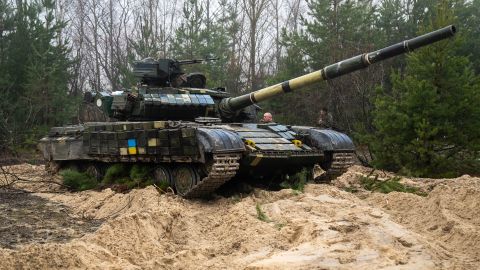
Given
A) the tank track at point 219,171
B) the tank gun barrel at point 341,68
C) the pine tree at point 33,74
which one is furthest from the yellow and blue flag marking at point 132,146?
the pine tree at point 33,74

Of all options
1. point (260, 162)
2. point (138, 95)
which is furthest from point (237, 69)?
point (260, 162)

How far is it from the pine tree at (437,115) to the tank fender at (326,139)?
4.22 m

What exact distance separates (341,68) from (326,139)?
185 centimetres

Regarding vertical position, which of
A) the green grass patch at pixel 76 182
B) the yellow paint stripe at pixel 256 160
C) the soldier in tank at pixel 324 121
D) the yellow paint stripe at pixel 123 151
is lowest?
the green grass patch at pixel 76 182

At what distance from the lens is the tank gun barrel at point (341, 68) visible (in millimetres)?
7962

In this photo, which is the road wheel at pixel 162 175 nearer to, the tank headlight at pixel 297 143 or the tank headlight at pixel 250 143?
the tank headlight at pixel 250 143

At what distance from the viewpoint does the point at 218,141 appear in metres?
8.80

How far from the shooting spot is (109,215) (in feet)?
28.5

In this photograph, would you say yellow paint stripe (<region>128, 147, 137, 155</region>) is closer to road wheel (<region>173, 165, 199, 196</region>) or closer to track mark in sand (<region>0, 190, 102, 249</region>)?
road wheel (<region>173, 165, 199, 196</region>)

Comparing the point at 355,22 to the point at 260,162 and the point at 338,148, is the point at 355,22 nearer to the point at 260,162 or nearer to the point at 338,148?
the point at 338,148

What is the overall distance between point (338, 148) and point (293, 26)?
1142 inches

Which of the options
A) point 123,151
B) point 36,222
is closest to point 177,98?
point 123,151

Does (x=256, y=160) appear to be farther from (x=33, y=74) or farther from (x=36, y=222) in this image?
(x=33, y=74)

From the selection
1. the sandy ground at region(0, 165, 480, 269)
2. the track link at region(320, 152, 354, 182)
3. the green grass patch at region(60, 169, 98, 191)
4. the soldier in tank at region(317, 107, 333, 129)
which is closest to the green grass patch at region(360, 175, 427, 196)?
the track link at region(320, 152, 354, 182)
